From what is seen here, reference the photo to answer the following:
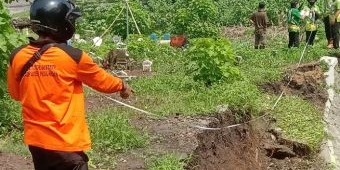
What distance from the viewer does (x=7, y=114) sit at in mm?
8055

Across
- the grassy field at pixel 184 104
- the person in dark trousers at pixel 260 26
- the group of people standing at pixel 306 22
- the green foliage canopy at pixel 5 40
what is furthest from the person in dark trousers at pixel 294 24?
the green foliage canopy at pixel 5 40

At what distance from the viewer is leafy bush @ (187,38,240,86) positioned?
36.2 ft

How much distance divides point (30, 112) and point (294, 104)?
6.61 meters

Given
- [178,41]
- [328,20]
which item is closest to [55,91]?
[178,41]

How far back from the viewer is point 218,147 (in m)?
7.91

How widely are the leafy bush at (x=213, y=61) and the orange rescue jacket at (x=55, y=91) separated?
6.74 metres

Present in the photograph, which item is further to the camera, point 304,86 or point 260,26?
point 260,26

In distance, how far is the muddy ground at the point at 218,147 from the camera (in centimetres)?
712

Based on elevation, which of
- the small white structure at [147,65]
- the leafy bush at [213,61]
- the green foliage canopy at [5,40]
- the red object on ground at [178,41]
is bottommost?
the red object on ground at [178,41]

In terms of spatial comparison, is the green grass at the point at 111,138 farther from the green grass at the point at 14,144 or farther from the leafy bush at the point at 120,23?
the leafy bush at the point at 120,23

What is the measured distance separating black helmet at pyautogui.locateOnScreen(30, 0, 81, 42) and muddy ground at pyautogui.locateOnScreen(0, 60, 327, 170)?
247 centimetres

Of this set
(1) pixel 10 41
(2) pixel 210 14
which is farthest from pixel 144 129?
(2) pixel 210 14

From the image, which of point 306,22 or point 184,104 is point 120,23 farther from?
point 184,104

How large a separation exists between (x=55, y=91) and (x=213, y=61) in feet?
22.7
